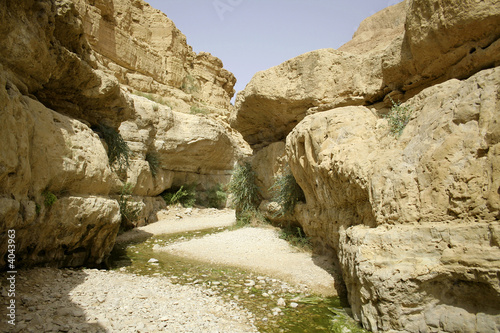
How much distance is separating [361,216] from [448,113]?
5.61ft

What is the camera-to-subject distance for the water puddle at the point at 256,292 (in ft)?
11.1

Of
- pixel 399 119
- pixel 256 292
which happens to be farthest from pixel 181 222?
pixel 399 119

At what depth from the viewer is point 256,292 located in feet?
14.2

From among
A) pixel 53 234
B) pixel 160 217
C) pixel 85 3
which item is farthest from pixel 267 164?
pixel 85 3

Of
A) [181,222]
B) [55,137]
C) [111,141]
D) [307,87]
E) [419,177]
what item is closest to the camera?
[419,177]

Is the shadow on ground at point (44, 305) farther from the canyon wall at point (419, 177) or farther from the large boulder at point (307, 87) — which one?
the large boulder at point (307, 87)

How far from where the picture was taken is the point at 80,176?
4.58 m

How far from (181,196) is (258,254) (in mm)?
8056

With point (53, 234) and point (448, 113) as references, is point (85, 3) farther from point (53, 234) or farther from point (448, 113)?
point (448, 113)

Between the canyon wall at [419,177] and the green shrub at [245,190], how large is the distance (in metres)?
3.52

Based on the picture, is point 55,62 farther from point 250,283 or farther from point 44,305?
point 250,283

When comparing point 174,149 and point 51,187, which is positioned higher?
point 174,149

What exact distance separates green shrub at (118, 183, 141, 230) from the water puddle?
7.92 feet

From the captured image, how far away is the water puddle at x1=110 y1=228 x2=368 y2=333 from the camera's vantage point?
338cm
